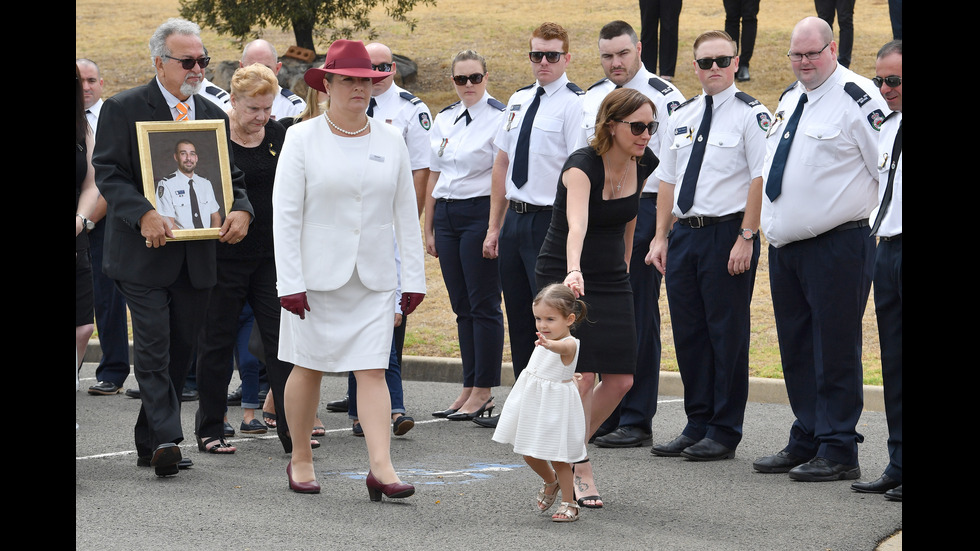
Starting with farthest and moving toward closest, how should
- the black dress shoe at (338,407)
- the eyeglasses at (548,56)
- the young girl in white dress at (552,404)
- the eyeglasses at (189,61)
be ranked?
the black dress shoe at (338,407), the eyeglasses at (548,56), the eyeglasses at (189,61), the young girl in white dress at (552,404)

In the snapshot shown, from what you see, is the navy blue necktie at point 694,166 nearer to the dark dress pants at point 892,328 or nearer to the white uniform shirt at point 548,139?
the white uniform shirt at point 548,139

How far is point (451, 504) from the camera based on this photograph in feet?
20.2

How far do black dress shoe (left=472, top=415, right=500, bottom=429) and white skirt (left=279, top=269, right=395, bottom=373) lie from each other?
232cm

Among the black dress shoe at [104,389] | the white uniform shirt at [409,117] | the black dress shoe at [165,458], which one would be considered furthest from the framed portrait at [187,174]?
the black dress shoe at [104,389]

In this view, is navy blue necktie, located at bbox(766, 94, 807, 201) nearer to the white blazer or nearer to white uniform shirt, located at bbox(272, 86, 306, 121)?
the white blazer

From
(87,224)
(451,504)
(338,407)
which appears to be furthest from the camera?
(338,407)

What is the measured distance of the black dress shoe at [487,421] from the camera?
8469mm

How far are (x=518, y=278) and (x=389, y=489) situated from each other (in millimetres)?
2502

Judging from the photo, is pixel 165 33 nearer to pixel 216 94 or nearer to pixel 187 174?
pixel 187 174

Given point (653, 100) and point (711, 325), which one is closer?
point (711, 325)

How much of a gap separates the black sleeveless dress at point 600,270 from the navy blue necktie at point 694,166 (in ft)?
3.39

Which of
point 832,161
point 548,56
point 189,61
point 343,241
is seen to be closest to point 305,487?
point 343,241

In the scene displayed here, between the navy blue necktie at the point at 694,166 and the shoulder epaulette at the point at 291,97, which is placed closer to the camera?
the navy blue necktie at the point at 694,166
